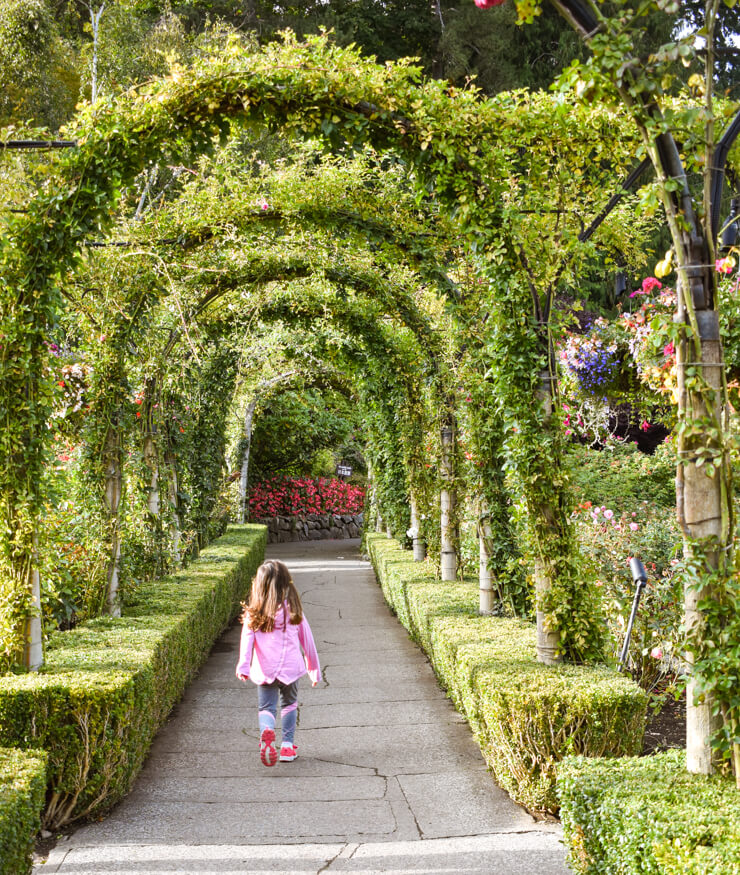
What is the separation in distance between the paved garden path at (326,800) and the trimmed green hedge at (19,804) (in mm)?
547

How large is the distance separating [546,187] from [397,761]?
3.32 metres

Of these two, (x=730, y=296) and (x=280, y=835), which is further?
(x=730, y=296)

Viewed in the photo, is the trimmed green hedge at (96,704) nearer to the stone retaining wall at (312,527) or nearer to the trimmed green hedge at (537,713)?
the trimmed green hedge at (537,713)

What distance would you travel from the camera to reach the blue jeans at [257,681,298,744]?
4926mm

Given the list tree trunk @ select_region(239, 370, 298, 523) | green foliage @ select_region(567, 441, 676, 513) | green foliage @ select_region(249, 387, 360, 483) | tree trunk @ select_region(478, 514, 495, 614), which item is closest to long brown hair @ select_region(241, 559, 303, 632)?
tree trunk @ select_region(478, 514, 495, 614)

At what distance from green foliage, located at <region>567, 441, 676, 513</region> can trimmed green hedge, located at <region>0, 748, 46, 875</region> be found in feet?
18.0

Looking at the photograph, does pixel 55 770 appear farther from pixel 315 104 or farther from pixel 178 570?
pixel 178 570

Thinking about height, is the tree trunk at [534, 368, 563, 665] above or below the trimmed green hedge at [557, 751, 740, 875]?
above

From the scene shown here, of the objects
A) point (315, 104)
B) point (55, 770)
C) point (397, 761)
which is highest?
point (315, 104)

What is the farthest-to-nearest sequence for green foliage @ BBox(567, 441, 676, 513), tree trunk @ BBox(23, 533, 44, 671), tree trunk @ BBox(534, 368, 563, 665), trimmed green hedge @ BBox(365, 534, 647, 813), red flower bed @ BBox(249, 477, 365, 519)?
red flower bed @ BBox(249, 477, 365, 519) → green foliage @ BBox(567, 441, 676, 513) → tree trunk @ BBox(534, 368, 563, 665) → tree trunk @ BBox(23, 533, 44, 671) → trimmed green hedge @ BBox(365, 534, 647, 813)

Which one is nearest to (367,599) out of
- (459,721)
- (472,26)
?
(459,721)

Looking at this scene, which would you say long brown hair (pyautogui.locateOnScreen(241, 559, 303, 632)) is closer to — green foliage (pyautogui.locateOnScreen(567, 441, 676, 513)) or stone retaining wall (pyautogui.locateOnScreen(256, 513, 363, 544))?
green foliage (pyautogui.locateOnScreen(567, 441, 676, 513))

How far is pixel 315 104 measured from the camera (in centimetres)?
432

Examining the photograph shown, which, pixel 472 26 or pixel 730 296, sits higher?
pixel 472 26
